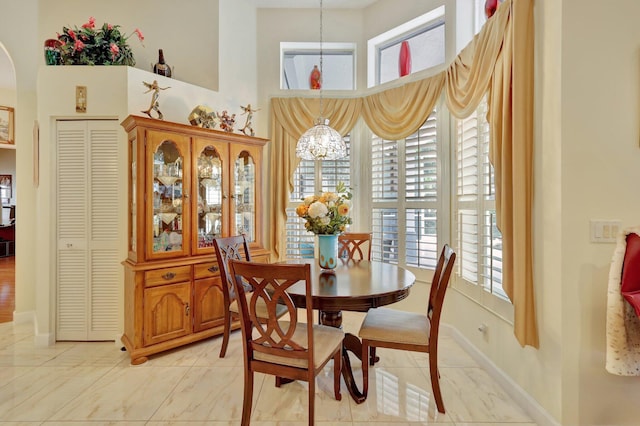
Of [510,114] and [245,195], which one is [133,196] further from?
[510,114]

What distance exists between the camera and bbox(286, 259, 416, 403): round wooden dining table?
6.22ft

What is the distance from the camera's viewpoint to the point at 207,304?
3064mm

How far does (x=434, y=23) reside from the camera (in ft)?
11.6

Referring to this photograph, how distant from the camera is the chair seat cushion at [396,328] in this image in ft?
6.73

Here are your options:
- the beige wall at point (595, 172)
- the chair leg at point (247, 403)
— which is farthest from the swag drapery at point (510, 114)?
the chair leg at point (247, 403)

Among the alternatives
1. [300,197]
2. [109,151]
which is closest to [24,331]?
[109,151]

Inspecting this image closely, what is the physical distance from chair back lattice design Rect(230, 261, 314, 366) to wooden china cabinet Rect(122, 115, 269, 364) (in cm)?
132

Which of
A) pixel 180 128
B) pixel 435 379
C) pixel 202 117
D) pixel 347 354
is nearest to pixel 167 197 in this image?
pixel 180 128

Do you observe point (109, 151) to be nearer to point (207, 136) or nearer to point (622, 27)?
point (207, 136)

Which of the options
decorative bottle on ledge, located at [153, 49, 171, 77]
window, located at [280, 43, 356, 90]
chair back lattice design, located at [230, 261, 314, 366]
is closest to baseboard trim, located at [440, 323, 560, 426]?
chair back lattice design, located at [230, 261, 314, 366]

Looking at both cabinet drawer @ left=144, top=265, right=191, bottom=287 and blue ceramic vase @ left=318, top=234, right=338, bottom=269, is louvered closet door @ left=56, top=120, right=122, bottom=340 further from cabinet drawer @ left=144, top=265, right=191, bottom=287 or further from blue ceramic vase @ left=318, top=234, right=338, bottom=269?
blue ceramic vase @ left=318, top=234, right=338, bottom=269

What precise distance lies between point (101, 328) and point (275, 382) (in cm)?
186

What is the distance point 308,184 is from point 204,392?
2.51 meters

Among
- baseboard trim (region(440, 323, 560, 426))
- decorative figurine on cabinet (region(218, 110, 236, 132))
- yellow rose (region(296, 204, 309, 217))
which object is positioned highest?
decorative figurine on cabinet (region(218, 110, 236, 132))
